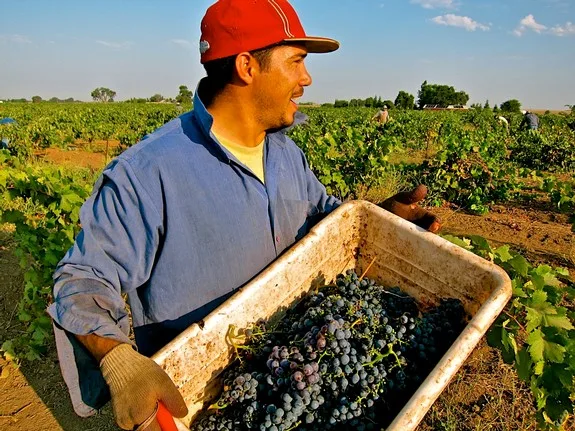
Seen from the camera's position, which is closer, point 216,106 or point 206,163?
point 206,163

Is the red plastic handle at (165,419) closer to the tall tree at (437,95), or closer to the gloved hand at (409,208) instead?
the gloved hand at (409,208)

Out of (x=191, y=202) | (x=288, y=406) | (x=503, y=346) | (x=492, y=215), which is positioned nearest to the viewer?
(x=288, y=406)

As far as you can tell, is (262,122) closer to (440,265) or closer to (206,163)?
(206,163)

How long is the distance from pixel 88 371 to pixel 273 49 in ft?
4.47

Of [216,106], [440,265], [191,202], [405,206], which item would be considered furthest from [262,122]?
[440,265]

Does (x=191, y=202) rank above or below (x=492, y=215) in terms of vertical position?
above

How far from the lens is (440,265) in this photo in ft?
5.66

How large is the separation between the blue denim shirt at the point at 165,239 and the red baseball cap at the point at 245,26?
268 millimetres

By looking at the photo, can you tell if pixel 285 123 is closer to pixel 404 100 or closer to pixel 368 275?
pixel 368 275

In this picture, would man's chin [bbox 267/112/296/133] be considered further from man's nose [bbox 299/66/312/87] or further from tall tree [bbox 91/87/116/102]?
tall tree [bbox 91/87/116/102]

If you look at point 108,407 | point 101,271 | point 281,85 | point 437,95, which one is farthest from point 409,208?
point 437,95

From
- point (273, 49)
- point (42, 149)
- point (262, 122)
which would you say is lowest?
point (42, 149)

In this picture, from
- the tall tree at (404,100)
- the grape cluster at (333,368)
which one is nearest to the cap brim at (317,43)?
the grape cluster at (333,368)

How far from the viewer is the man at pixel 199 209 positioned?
4.40ft
